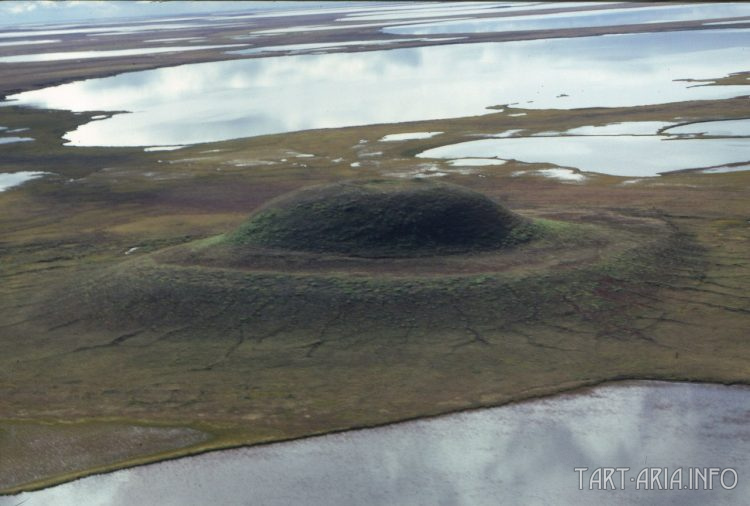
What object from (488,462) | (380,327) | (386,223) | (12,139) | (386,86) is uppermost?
(386,223)

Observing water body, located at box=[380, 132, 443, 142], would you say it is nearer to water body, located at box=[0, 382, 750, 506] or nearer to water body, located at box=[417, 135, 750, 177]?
water body, located at box=[417, 135, 750, 177]

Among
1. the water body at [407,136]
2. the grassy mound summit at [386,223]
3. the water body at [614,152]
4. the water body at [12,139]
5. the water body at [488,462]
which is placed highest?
the grassy mound summit at [386,223]

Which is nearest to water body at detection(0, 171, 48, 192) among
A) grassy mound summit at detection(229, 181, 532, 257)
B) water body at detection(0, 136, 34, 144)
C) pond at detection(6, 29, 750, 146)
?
pond at detection(6, 29, 750, 146)

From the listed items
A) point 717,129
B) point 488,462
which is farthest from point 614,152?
point 488,462

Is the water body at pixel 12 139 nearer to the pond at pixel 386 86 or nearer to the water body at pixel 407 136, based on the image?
the pond at pixel 386 86

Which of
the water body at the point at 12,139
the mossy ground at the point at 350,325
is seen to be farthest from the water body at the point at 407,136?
the water body at the point at 12,139

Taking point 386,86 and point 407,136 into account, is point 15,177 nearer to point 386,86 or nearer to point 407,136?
point 407,136
